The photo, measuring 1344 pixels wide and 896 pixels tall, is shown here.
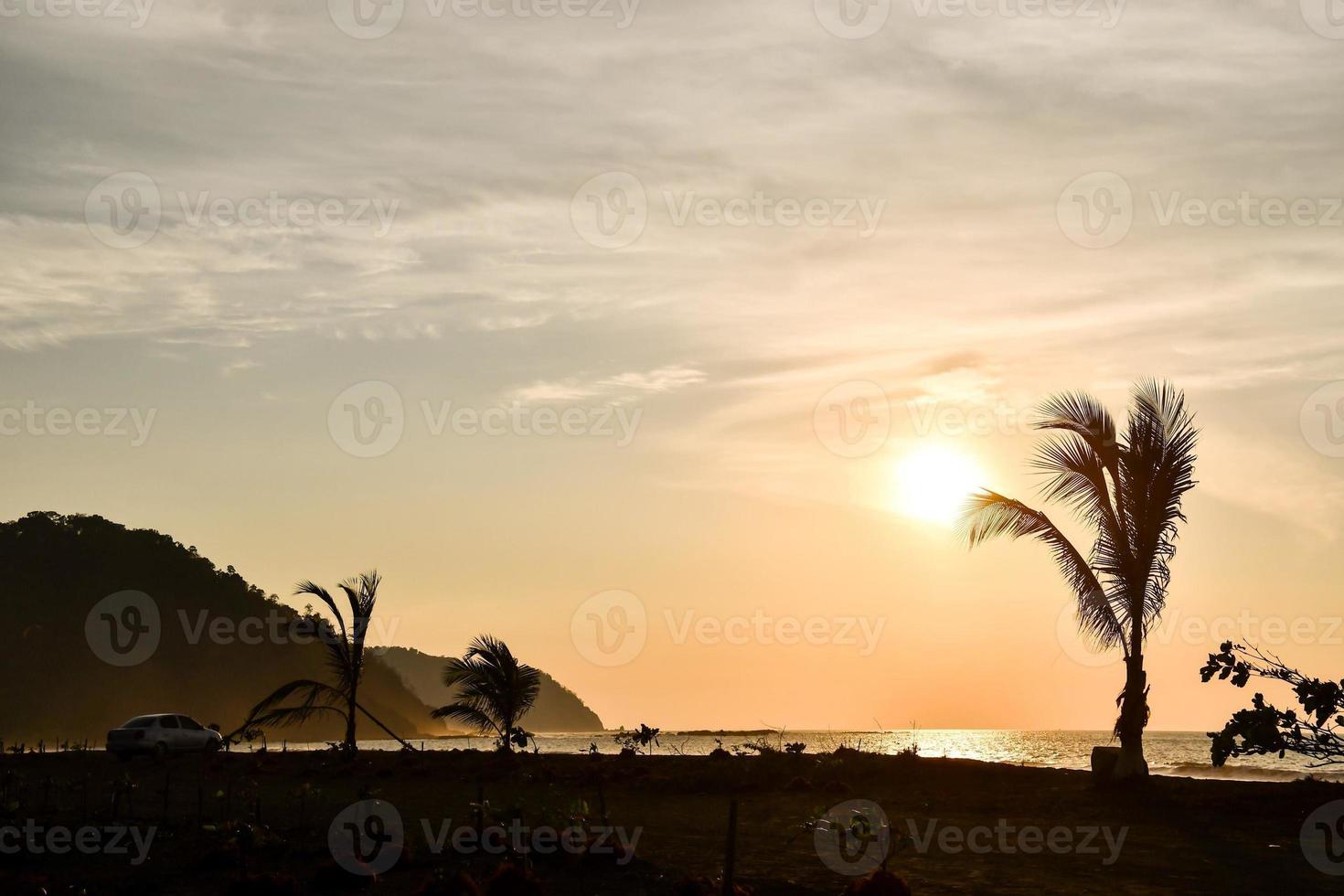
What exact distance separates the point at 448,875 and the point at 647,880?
8.67 feet

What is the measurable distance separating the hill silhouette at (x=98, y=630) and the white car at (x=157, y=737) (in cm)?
8516

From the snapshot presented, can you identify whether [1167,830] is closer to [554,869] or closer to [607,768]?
[554,869]
